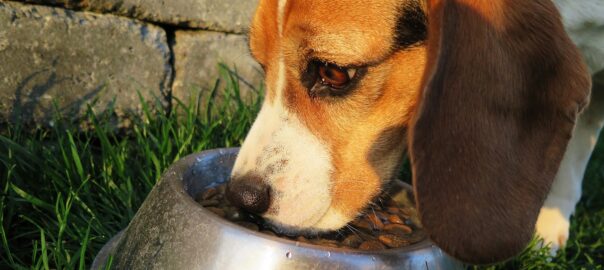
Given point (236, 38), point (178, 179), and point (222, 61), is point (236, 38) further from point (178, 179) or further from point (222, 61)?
point (178, 179)

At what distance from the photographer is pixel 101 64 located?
3.11 metres

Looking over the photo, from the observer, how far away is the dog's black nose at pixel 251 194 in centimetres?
194

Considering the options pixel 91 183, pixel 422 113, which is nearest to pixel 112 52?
pixel 91 183

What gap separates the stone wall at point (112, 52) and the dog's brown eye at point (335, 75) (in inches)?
42.1

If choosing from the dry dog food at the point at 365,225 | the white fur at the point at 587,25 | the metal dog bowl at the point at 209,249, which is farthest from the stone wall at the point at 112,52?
the white fur at the point at 587,25

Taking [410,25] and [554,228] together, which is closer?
[410,25]

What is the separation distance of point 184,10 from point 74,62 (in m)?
0.59

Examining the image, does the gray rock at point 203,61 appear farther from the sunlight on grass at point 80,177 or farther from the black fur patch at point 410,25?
the black fur patch at point 410,25

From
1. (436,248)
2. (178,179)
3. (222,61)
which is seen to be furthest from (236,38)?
(436,248)

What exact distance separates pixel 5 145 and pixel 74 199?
463 millimetres

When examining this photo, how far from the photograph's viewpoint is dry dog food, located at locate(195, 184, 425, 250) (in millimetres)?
1978

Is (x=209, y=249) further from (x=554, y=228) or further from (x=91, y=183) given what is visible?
(x=554, y=228)

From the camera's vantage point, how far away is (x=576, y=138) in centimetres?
302

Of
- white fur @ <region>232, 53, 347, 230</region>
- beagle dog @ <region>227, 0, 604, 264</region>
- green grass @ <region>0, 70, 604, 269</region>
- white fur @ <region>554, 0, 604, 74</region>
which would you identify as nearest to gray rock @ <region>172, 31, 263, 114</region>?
green grass @ <region>0, 70, 604, 269</region>
